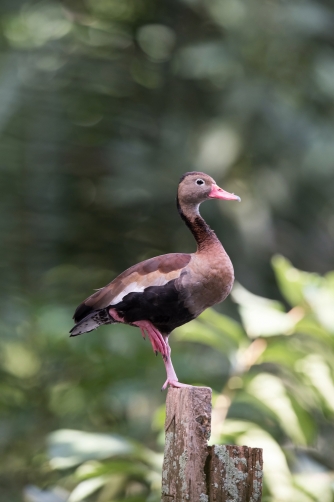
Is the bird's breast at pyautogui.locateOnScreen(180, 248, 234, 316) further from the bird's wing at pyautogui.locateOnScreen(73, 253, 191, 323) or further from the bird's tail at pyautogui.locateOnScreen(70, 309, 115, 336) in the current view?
the bird's tail at pyautogui.locateOnScreen(70, 309, 115, 336)

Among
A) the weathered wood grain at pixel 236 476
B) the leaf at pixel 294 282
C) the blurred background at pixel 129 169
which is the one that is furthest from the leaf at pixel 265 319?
the blurred background at pixel 129 169

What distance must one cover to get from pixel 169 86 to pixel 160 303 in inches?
224

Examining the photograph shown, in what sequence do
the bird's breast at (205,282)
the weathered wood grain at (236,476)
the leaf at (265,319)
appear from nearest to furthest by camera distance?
the weathered wood grain at (236,476) < the bird's breast at (205,282) < the leaf at (265,319)

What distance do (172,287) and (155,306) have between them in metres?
0.10

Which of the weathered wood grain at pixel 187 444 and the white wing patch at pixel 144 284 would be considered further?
the white wing patch at pixel 144 284

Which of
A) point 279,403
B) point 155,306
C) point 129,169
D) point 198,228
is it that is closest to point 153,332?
point 155,306

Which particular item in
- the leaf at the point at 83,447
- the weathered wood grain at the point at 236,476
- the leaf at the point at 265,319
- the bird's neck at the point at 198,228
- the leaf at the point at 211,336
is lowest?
the leaf at the point at 83,447

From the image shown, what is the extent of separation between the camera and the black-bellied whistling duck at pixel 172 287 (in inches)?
105

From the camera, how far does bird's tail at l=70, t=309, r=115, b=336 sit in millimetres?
2762

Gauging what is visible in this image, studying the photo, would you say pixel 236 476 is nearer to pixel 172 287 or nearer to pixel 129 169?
pixel 172 287

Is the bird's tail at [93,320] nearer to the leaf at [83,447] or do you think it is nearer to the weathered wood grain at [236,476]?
the weathered wood grain at [236,476]

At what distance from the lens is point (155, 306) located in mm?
2709

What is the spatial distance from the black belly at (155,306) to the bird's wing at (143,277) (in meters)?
0.02

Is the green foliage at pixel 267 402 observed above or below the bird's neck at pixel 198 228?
below
